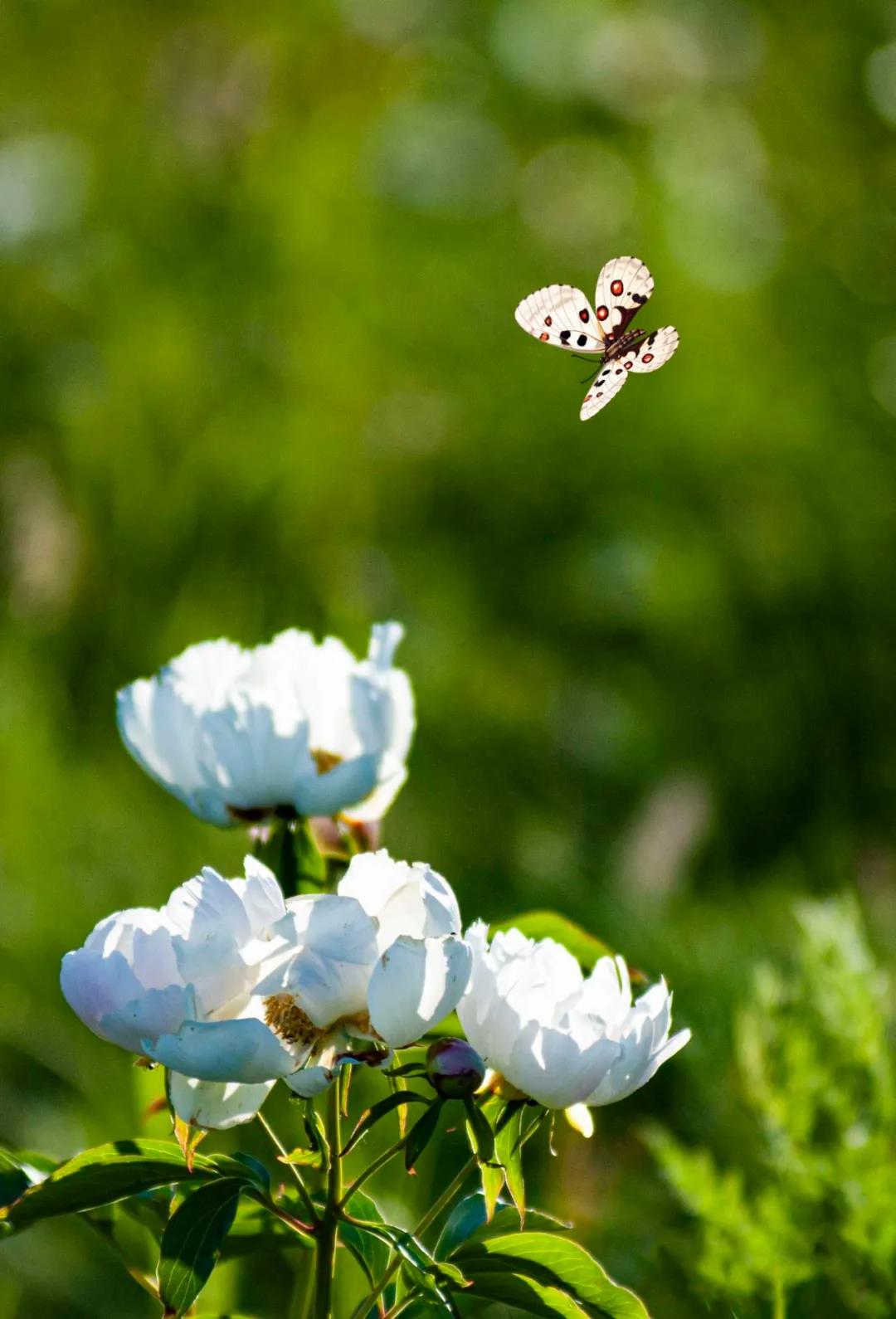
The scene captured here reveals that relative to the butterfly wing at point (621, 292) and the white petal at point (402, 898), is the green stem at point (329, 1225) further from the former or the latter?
the butterfly wing at point (621, 292)

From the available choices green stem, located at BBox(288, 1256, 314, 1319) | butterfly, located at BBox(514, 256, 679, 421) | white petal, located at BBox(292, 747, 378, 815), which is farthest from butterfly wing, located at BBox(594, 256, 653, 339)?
green stem, located at BBox(288, 1256, 314, 1319)

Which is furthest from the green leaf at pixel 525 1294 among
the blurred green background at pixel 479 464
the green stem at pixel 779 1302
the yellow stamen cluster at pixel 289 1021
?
the blurred green background at pixel 479 464

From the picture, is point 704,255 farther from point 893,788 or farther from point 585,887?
point 585,887

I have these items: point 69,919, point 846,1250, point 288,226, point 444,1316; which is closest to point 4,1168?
point 444,1316

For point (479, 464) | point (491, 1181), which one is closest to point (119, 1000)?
point (491, 1181)

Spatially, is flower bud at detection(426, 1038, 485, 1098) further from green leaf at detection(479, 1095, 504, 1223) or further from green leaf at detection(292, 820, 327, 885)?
green leaf at detection(292, 820, 327, 885)

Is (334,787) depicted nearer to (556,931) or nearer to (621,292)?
(556,931)
